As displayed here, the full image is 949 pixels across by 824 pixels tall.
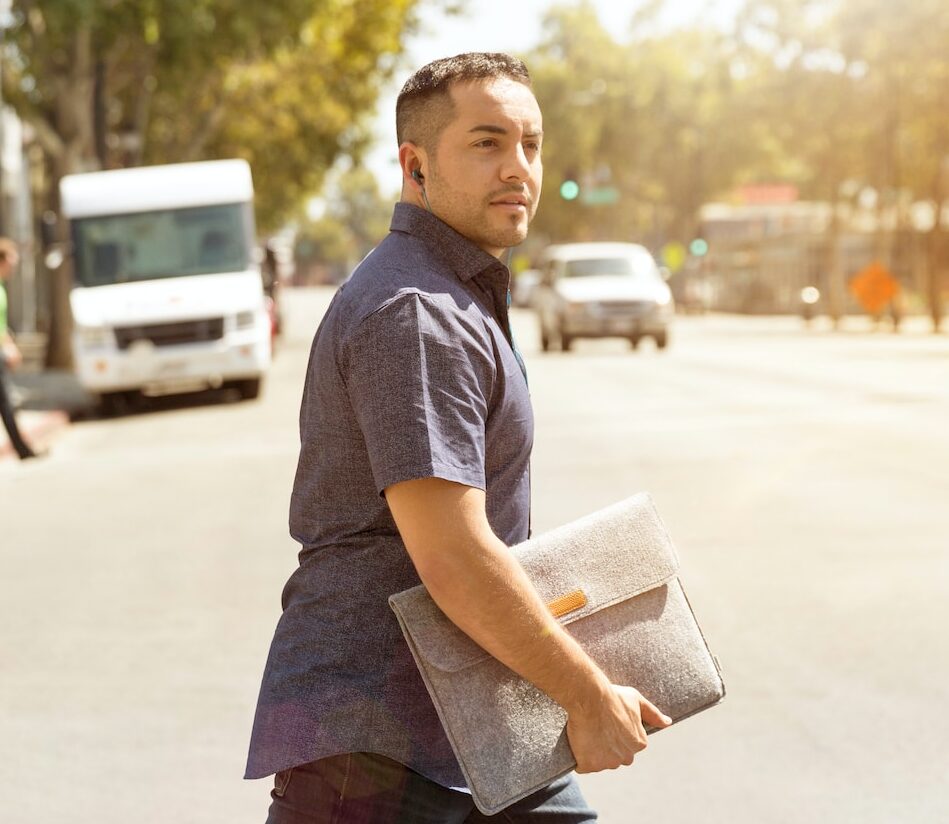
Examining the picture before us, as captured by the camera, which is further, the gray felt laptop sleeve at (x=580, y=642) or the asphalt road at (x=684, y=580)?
the asphalt road at (x=684, y=580)

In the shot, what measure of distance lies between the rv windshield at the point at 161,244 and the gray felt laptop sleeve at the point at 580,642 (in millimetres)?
18999

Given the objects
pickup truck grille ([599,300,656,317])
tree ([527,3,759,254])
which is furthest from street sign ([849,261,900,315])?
tree ([527,3,759,254])

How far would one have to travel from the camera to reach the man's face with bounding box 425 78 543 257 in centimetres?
240

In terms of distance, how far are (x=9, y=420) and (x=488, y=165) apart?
493 inches

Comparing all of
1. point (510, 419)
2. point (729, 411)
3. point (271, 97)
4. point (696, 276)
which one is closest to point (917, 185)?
point (696, 276)

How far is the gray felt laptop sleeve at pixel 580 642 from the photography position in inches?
89.8

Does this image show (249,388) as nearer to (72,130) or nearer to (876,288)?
(72,130)

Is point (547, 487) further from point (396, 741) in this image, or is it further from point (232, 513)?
point (396, 741)

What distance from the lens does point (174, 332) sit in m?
20.1

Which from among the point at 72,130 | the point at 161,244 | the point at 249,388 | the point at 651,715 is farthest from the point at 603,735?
the point at 72,130

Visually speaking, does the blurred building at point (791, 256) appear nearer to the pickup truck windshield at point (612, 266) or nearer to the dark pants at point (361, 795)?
the pickup truck windshield at point (612, 266)

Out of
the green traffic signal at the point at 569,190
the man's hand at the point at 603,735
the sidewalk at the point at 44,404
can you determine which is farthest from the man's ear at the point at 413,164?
the green traffic signal at the point at 569,190

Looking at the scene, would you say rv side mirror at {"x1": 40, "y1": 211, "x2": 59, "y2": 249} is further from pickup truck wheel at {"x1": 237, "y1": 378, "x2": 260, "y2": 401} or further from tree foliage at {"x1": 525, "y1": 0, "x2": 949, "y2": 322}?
tree foliage at {"x1": 525, "y1": 0, "x2": 949, "y2": 322}

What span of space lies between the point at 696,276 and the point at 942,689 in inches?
3039
